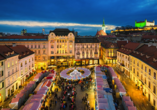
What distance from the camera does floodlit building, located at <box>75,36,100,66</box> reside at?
68.9m

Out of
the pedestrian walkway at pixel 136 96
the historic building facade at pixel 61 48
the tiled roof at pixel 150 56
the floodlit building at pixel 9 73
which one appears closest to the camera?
the pedestrian walkway at pixel 136 96

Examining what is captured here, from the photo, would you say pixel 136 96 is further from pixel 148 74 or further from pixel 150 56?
pixel 150 56

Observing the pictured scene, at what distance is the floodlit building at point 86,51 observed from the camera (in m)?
68.9

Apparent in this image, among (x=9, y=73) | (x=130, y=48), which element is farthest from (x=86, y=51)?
(x=9, y=73)

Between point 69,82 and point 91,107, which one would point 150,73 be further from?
point 69,82

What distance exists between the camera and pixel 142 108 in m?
27.6

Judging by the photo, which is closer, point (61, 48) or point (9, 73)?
point (9, 73)

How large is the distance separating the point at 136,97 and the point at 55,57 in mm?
47768

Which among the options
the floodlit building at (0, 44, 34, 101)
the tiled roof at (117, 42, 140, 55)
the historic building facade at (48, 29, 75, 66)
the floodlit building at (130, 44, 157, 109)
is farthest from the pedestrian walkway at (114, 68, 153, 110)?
the floodlit building at (0, 44, 34, 101)

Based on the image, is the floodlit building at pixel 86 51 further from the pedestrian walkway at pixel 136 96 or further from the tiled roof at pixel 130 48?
the pedestrian walkway at pixel 136 96

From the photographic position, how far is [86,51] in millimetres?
69562

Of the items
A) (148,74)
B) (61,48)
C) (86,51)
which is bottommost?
(148,74)

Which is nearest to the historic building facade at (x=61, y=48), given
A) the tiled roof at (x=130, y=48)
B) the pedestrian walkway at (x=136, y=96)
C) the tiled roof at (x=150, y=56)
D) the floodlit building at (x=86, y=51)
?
the floodlit building at (x=86, y=51)

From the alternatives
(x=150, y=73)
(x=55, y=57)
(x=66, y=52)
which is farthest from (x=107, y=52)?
(x=150, y=73)
